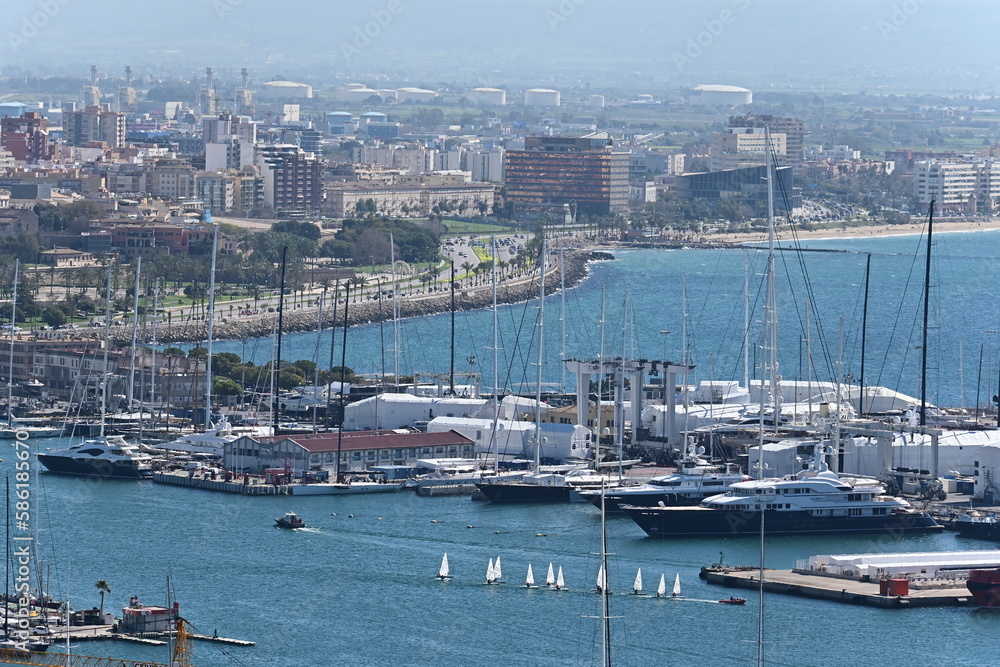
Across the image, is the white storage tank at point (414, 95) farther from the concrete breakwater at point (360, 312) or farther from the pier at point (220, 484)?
the pier at point (220, 484)

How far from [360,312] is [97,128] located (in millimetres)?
48154

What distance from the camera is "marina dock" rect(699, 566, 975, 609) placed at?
55.6 feet

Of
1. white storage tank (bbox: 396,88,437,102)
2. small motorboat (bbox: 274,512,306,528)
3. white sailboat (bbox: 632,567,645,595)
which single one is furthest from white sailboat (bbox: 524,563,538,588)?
white storage tank (bbox: 396,88,437,102)

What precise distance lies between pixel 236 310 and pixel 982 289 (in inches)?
663

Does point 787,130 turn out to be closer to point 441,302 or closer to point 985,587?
point 441,302

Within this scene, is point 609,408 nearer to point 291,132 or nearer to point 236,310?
point 236,310

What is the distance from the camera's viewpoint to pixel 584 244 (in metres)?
58.6

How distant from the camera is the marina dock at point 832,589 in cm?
1695

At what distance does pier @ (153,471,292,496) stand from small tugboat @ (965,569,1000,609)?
7208 millimetres

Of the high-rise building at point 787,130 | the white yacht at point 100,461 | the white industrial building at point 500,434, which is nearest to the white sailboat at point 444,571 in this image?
the white industrial building at point 500,434

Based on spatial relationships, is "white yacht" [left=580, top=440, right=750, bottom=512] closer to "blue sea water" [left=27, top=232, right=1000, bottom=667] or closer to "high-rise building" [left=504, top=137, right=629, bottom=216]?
"blue sea water" [left=27, top=232, right=1000, bottom=667]

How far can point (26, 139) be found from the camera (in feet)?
246

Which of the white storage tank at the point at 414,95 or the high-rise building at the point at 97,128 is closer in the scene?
the high-rise building at the point at 97,128

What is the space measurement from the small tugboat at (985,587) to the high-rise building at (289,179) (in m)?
47.0
